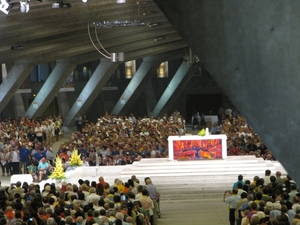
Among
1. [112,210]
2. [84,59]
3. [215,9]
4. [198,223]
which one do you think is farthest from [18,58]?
[215,9]

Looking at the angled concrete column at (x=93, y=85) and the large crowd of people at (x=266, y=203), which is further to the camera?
the angled concrete column at (x=93, y=85)

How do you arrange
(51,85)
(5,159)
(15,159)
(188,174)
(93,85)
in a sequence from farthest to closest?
(93,85) → (51,85) → (5,159) → (15,159) → (188,174)

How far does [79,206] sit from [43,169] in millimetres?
10758

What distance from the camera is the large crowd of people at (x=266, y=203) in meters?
11.5

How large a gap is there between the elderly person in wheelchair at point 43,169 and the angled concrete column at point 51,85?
64.6 ft

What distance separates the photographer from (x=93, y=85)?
46531 millimetres

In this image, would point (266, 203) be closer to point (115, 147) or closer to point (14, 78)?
point (115, 147)

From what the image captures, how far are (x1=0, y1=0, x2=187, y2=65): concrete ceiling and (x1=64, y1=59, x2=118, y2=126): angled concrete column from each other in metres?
1.41

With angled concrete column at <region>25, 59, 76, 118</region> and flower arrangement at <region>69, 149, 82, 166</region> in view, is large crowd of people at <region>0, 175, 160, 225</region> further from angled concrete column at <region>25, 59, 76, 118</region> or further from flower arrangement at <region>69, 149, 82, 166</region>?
angled concrete column at <region>25, 59, 76, 118</region>

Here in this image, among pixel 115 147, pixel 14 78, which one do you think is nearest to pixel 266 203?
pixel 115 147

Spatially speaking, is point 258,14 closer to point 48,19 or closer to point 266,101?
point 266,101

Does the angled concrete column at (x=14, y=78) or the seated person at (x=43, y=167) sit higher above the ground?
the angled concrete column at (x=14, y=78)

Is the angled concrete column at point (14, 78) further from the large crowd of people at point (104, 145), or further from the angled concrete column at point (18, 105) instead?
the angled concrete column at point (18, 105)

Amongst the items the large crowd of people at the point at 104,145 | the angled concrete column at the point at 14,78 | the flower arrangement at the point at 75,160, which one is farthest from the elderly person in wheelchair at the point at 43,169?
the angled concrete column at the point at 14,78
